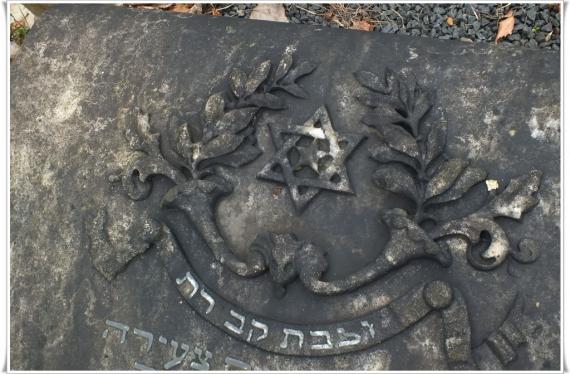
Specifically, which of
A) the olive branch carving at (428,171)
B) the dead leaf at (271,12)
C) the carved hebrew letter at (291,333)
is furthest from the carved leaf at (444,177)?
the dead leaf at (271,12)

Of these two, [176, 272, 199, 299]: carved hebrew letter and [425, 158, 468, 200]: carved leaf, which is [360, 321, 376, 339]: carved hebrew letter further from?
[176, 272, 199, 299]: carved hebrew letter

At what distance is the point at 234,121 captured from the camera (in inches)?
88.5

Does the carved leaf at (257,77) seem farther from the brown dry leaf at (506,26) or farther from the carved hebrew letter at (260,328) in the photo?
the brown dry leaf at (506,26)

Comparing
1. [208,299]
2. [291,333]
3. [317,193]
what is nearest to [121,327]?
[208,299]

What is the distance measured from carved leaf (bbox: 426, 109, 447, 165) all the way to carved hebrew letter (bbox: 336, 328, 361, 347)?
0.63m

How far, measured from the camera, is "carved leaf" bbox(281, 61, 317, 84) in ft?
7.58

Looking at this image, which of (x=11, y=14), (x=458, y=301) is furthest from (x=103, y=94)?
(x=458, y=301)

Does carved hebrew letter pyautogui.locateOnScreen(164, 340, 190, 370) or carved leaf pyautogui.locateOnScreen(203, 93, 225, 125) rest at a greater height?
carved leaf pyautogui.locateOnScreen(203, 93, 225, 125)

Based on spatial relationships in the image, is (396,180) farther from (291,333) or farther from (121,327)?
(121,327)

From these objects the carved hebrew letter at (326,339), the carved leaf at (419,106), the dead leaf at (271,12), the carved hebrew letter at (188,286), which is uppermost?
the dead leaf at (271,12)

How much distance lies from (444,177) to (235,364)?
37.2 inches

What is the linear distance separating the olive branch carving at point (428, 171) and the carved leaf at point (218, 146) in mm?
488

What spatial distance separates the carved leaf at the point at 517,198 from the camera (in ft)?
6.47

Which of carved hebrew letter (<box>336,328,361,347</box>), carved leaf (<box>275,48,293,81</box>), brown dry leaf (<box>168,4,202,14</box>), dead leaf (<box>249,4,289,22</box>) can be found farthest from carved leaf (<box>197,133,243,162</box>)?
brown dry leaf (<box>168,4,202,14</box>)
